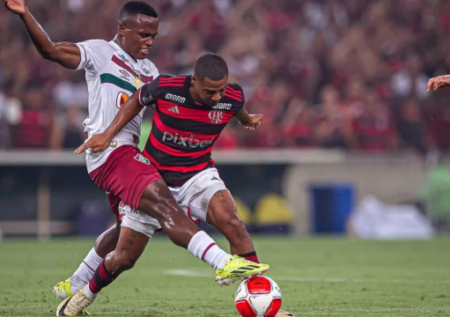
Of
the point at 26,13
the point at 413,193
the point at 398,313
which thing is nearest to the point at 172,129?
the point at 26,13

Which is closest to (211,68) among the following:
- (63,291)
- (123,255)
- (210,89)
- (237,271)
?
(210,89)

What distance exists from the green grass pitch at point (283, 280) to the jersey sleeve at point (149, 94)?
5.11 ft

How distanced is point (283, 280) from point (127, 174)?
3285mm

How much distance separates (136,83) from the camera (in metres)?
6.34

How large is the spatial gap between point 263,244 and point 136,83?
7.82m

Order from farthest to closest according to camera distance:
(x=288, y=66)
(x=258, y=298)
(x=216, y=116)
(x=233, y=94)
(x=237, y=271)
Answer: (x=288, y=66) → (x=233, y=94) → (x=216, y=116) → (x=258, y=298) → (x=237, y=271)

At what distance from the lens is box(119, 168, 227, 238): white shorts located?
19.2ft

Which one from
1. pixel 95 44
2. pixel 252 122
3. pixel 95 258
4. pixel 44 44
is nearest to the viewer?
pixel 44 44

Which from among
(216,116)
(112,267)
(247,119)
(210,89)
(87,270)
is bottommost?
(87,270)

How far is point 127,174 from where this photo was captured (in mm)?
5754

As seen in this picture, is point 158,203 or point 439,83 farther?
point 439,83

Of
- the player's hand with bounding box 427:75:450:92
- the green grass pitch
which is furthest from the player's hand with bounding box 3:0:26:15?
the player's hand with bounding box 427:75:450:92

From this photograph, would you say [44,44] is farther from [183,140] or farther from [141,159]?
[183,140]

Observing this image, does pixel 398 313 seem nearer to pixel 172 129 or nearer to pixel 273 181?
pixel 172 129
